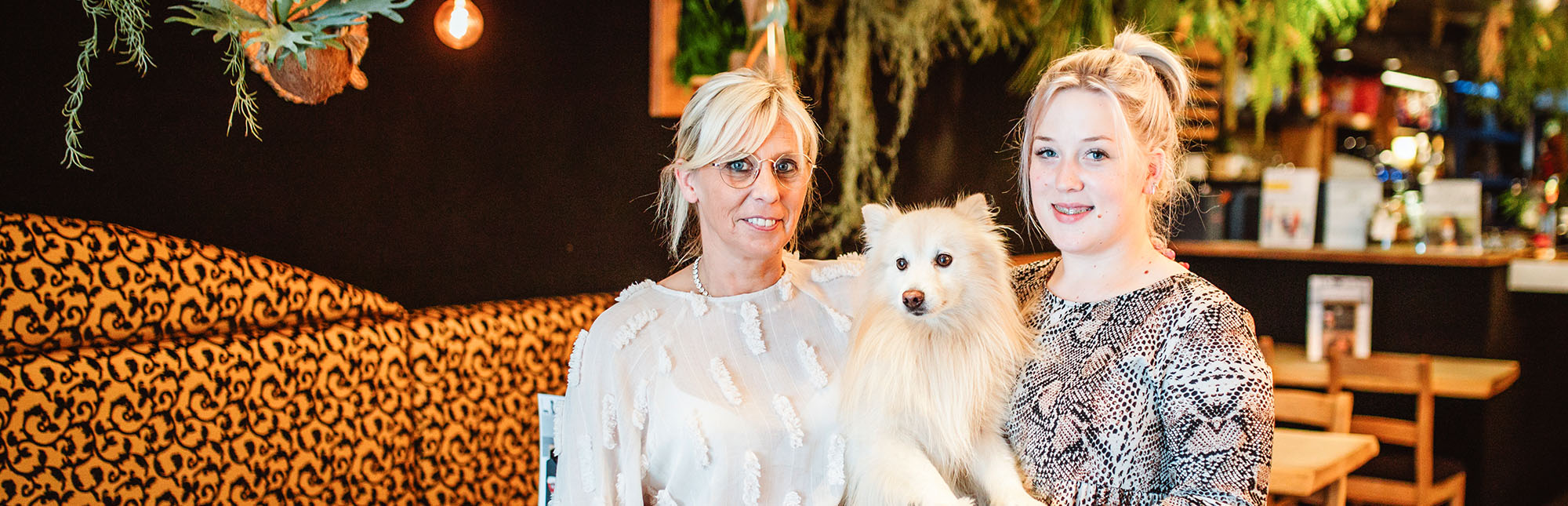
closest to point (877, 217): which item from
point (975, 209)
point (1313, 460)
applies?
point (975, 209)

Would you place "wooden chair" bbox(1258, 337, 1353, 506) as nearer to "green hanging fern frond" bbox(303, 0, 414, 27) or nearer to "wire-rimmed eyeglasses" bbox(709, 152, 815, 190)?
"wire-rimmed eyeglasses" bbox(709, 152, 815, 190)

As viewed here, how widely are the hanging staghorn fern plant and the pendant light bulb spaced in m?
0.39

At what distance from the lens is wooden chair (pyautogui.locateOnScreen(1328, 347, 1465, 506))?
163 inches

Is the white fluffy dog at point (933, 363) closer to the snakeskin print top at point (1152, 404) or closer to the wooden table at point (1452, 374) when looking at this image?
the snakeskin print top at point (1152, 404)

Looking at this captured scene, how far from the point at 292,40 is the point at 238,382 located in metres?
0.81

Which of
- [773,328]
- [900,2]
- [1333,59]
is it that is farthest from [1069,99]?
[1333,59]

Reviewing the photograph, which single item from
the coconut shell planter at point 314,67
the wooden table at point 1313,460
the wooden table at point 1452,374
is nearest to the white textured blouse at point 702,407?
the coconut shell planter at point 314,67

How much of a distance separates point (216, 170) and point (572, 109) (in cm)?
127

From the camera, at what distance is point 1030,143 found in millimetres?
1764

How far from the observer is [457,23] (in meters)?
3.14

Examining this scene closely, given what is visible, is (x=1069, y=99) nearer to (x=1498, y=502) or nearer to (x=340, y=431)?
(x=340, y=431)

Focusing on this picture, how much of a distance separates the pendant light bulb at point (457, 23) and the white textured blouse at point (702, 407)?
4.98 feet

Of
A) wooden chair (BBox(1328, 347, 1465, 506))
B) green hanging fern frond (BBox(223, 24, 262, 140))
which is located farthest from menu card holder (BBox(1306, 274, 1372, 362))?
green hanging fern frond (BBox(223, 24, 262, 140))

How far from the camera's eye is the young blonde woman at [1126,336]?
4.86 feet
